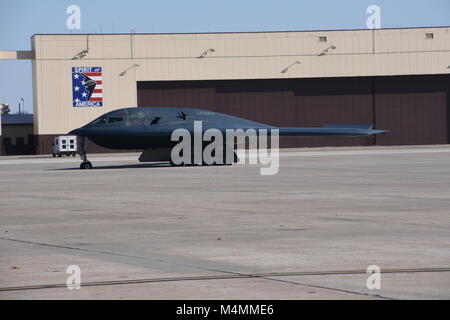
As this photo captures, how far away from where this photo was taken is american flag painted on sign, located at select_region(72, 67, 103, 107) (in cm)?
6650

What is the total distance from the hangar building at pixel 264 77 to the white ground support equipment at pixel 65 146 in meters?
5.40

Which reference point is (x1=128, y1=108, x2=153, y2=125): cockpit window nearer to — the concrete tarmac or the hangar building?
the concrete tarmac

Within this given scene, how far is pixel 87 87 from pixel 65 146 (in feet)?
21.4

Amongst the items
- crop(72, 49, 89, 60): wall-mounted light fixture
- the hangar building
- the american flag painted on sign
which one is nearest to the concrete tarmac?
the american flag painted on sign

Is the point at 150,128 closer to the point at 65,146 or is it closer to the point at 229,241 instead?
the point at 65,146

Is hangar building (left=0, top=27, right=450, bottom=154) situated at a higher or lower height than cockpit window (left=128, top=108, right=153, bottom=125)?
higher

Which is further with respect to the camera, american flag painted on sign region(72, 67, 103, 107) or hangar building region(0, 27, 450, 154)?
hangar building region(0, 27, 450, 154)

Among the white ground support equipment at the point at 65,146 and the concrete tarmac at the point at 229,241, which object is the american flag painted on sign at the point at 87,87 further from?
the concrete tarmac at the point at 229,241

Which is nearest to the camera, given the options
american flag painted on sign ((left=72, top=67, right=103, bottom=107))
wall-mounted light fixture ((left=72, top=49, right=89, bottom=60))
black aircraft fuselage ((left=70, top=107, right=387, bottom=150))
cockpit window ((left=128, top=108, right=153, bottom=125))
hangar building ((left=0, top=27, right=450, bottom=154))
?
black aircraft fuselage ((left=70, top=107, right=387, bottom=150))

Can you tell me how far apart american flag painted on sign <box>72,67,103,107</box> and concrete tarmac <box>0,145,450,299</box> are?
40.3m

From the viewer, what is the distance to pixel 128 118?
4209cm

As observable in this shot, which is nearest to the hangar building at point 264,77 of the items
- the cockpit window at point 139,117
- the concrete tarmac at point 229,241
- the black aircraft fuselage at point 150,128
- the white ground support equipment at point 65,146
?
the white ground support equipment at point 65,146

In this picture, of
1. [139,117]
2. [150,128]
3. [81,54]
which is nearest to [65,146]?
[81,54]
